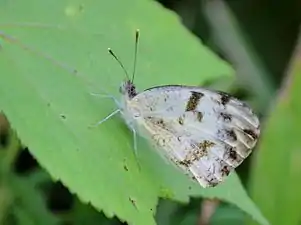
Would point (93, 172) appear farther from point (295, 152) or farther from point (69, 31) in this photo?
point (295, 152)

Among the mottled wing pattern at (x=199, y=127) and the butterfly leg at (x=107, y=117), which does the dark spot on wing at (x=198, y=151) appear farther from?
the butterfly leg at (x=107, y=117)

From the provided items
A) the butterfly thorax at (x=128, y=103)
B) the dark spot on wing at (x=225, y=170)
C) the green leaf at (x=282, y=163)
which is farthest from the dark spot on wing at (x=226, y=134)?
the green leaf at (x=282, y=163)

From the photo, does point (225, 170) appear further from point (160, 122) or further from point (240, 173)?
point (240, 173)

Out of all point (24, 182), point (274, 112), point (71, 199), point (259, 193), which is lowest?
point (71, 199)

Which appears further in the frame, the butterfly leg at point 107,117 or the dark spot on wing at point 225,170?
the dark spot on wing at point 225,170

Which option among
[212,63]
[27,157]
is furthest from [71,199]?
[212,63]

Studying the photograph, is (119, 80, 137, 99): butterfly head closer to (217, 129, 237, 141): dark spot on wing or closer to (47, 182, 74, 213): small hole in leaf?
(217, 129, 237, 141): dark spot on wing
